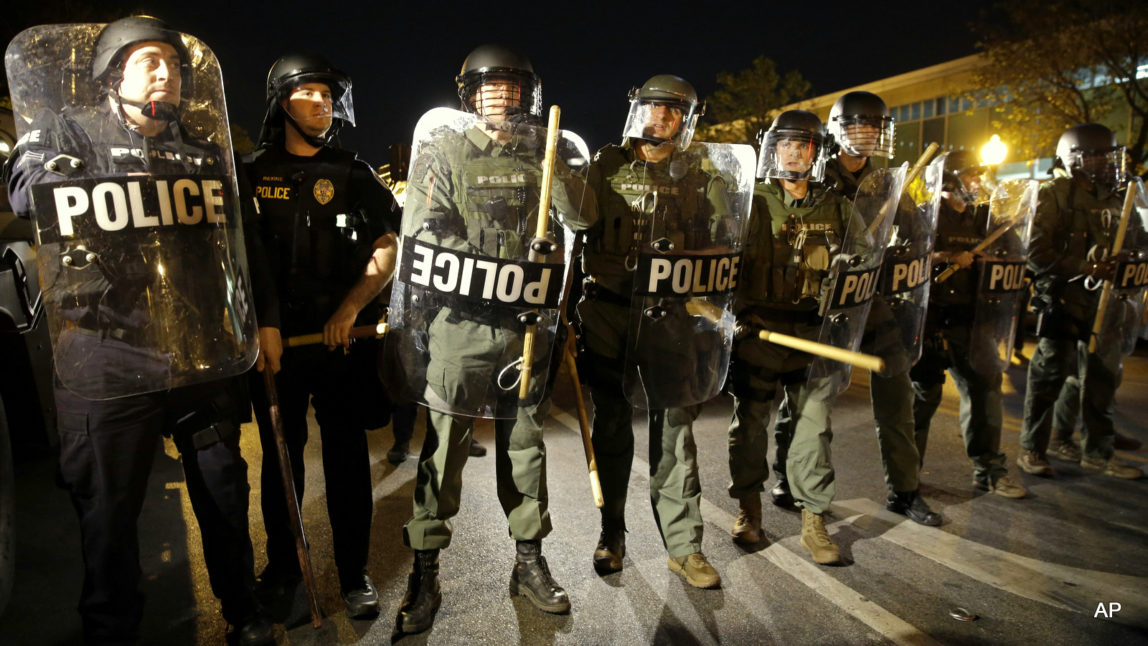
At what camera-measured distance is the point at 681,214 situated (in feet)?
9.52

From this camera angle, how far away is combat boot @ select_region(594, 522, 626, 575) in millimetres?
3127

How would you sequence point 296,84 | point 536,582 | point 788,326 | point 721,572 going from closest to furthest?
point 296,84, point 536,582, point 721,572, point 788,326

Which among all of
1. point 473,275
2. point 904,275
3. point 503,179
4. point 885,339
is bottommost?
point 885,339

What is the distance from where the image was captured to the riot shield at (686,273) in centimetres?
286

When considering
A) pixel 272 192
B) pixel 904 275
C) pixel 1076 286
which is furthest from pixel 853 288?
pixel 272 192

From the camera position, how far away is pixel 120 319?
2086 millimetres

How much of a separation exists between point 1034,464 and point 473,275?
4.08 m

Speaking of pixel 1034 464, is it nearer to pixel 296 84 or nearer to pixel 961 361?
pixel 961 361

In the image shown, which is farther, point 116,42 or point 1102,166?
point 1102,166

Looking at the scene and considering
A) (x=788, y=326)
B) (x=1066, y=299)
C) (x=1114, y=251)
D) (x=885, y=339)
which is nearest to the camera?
(x=788, y=326)

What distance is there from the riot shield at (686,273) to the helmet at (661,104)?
103 mm

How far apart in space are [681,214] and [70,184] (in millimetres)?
2094

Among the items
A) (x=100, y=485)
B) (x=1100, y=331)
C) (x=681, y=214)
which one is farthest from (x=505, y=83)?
(x=1100, y=331)

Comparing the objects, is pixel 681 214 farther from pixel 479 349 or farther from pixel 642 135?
pixel 479 349
